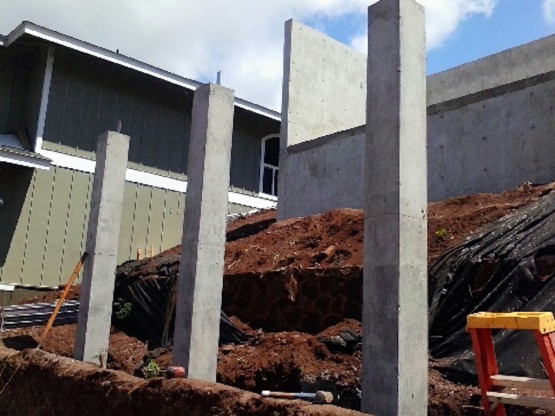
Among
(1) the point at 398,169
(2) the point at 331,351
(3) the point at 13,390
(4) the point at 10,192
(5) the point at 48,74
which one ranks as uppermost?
(5) the point at 48,74

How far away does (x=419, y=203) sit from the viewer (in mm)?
4852

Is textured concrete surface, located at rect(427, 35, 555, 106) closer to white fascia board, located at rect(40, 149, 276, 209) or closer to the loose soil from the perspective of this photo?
the loose soil

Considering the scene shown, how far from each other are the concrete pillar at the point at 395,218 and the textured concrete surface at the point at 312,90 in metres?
10.4

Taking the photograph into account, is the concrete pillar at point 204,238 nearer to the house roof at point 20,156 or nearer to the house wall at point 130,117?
the house roof at point 20,156

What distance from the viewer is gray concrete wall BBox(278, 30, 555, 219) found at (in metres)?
10.7

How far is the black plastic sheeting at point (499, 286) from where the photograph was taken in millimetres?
5910

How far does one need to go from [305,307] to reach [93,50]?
9394 millimetres

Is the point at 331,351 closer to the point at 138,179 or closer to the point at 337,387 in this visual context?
the point at 337,387

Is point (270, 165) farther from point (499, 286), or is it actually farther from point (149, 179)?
point (499, 286)

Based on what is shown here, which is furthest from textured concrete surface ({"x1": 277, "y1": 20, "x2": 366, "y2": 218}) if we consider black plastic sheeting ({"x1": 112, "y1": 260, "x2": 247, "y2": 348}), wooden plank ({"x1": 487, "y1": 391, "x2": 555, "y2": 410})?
wooden plank ({"x1": 487, "y1": 391, "x2": 555, "y2": 410})

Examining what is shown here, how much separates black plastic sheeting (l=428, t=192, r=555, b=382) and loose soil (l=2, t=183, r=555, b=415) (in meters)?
0.48

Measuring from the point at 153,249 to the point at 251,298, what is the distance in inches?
272

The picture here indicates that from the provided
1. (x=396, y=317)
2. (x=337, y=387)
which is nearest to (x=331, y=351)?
(x=337, y=387)

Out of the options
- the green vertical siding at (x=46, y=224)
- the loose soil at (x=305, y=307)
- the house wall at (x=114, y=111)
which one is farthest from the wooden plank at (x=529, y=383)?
the house wall at (x=114, y=111)
